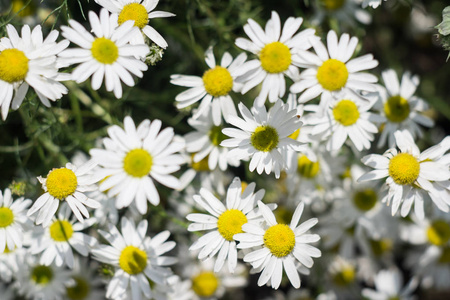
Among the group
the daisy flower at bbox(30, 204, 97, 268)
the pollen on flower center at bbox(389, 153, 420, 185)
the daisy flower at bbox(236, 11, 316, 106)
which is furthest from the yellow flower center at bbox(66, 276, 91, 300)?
the pollen on flower center at bbox(389, 153, 420, 185)

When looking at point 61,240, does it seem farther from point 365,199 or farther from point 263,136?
point 365,199

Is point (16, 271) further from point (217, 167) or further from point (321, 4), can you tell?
point (321, 4)

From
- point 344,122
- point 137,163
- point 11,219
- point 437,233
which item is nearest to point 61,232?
point 11,219

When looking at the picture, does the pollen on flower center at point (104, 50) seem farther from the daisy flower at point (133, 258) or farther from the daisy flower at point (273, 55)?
the daisy flower at point (133, 258)

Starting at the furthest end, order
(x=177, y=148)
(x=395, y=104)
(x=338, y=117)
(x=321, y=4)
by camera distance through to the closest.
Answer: (x=321, y=4), (x=395, y=104), (x=338, y=117), (x=177, y=148)

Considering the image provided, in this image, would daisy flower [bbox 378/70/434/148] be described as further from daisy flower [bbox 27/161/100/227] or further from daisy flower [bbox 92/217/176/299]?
daisy flower [bbox 27/161/100/227]

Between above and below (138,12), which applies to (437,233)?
below

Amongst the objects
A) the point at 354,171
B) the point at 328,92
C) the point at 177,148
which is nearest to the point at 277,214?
the point at 354,171
